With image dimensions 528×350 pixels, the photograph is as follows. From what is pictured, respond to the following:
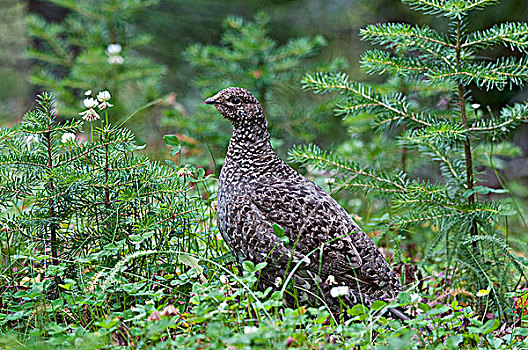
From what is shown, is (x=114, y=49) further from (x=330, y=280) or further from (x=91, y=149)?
(x=330, y=280)

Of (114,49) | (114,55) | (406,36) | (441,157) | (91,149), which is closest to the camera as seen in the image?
(91,149)

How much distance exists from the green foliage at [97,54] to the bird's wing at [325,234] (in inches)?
130

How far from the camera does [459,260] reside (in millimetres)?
3516

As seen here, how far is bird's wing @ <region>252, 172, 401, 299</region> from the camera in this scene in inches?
119

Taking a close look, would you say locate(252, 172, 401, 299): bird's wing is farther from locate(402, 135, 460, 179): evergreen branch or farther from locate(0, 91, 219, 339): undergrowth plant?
locate(402, 135, 460, 179): evergreen branch

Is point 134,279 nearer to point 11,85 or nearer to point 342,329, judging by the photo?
point 342,329

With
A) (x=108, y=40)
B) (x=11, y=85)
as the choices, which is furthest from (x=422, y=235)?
(x=11, y=85)

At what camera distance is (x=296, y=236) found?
3.05m

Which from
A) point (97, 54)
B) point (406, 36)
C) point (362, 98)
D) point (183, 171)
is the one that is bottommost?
point (183, 171)

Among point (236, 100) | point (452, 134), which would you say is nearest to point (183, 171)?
point (236, 100)

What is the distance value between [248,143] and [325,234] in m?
0.73

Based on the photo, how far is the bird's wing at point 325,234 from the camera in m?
3.04

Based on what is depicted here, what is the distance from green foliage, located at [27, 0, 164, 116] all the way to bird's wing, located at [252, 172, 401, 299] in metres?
3.31

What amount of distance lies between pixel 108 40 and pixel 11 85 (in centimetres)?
586
